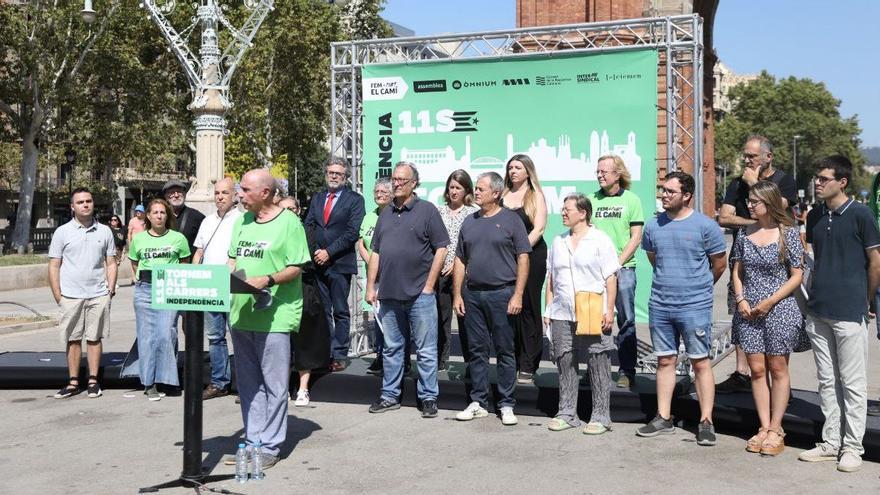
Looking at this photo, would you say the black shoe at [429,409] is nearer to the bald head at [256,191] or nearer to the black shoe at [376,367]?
the black shoe at [376,367]

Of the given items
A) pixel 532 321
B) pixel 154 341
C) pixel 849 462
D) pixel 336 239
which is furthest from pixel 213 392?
pixel 849 462

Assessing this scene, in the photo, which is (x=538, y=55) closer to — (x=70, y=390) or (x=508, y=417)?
(x=508, y=417)

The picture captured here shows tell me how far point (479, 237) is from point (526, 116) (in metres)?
2.78

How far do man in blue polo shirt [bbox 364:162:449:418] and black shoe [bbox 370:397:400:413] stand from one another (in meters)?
0.34

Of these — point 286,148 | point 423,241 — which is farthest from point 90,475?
point 286,148

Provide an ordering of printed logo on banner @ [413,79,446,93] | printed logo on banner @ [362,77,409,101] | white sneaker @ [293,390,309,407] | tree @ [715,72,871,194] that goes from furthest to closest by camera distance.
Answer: tree @ [715,72,871,194]
printed logo on banner @ [362,77,409,101]
printed logo on banner @ [413,79,446,93]
white sneaker @ [293,390,309,407]

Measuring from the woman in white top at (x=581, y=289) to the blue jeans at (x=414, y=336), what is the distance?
99cm

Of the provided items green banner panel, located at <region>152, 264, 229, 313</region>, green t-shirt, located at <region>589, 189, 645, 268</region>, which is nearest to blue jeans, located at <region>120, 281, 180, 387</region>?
green banner panel, located at <region>152, 264, 229, 313</region>

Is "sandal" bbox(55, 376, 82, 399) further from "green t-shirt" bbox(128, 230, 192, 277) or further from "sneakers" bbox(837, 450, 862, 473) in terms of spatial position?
"sneakers" bbox(837, 450, 862, 473)

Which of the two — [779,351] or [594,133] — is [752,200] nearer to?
[779,351]

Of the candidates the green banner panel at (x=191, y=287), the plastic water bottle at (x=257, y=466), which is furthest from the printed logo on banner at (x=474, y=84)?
the plastic water bottle at (x=257, y=466)

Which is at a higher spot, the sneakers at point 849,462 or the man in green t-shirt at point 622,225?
the man in green t-shirt at point 622,225

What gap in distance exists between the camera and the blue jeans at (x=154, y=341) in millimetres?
8797

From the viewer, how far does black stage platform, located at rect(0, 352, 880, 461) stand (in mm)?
7031
